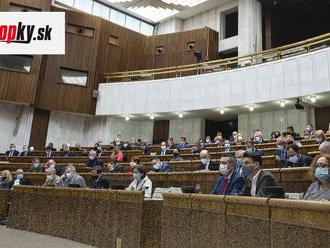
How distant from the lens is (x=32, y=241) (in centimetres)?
459

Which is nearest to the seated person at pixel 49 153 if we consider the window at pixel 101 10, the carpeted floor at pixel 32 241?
the carpeted floor at pixel 32 241

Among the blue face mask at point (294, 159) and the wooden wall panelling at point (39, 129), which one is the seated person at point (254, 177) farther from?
the wooden wall panelling at point (39, 129)

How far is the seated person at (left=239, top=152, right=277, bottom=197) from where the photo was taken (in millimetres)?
3215

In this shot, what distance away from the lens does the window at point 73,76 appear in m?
14.7

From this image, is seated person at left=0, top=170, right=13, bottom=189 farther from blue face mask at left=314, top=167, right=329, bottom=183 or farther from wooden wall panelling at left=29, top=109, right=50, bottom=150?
blue face mask at left=314, top=167, right=329, bottom=183

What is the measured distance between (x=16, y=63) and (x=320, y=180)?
13331 millimetres

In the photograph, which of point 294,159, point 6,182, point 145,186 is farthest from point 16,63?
point 294,159

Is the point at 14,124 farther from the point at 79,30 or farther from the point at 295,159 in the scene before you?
the point at 295,159

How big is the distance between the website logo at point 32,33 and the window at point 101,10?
12983 millimetres

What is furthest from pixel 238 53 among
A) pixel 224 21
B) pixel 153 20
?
pixel 153 20

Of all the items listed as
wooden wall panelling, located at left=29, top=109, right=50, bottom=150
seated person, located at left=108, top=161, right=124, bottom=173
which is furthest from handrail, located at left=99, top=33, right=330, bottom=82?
seated person, located at left=108, top=161, right=124, bottom=173

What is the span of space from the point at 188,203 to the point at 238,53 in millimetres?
13078

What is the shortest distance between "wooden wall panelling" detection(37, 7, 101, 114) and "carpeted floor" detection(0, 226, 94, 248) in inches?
381

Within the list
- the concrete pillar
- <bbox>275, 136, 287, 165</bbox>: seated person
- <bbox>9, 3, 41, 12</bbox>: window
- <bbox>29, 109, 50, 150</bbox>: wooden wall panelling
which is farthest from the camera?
the concrete pillar
